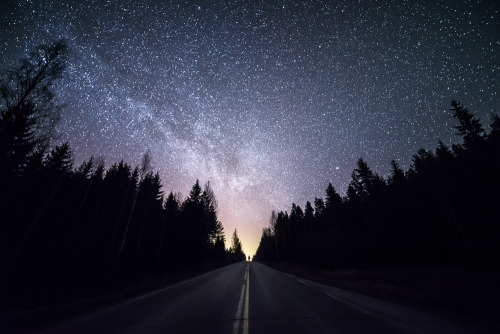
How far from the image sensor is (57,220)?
2341 centimetres

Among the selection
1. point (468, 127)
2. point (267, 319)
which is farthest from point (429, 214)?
point (267, 319)

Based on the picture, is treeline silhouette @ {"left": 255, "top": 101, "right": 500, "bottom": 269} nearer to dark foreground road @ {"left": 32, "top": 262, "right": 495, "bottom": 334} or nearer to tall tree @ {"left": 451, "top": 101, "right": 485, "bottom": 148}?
tall tree @ {"left": 451, "top": 101, "right": 485, "bottom": 148}

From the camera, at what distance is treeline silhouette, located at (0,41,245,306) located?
11.6 m

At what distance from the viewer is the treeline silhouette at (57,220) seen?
11.6m

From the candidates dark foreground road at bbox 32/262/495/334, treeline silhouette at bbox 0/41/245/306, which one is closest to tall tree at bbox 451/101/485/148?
dark foreground road at bbox 32/262/495/334

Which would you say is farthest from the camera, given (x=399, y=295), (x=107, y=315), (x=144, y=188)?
(x=144, y=188)

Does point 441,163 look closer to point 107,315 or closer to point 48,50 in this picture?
point 107,315

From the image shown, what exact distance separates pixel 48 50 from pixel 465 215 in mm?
43762

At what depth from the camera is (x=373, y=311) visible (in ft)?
21.9

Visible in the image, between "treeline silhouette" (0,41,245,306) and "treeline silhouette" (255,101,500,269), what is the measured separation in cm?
3282

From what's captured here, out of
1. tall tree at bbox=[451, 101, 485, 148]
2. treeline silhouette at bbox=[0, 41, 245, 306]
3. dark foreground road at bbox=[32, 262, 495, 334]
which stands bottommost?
dark foreground road at bbox=[32, 262, 495, 334]

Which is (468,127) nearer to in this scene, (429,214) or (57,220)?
(429,214)

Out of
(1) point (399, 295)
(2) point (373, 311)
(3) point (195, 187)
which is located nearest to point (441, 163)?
(1) point (399, 295)

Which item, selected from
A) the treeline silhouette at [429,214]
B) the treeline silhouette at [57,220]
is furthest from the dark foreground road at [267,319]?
the treeline silhouette at [429,214]
